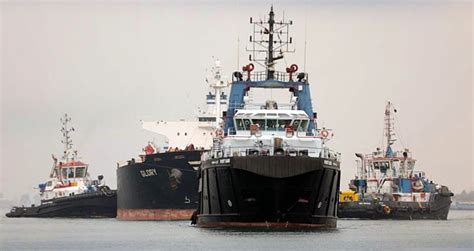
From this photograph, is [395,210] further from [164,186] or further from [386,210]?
[164,186]

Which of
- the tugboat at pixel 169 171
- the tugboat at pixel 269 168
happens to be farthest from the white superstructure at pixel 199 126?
the tugboat at pixel 269 168

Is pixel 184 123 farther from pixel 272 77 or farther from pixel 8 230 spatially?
pixel 272 77

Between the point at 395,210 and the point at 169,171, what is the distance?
22.6 meters

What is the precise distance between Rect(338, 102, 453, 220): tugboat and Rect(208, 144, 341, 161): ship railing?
1634 inches

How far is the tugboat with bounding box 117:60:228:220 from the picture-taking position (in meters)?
107

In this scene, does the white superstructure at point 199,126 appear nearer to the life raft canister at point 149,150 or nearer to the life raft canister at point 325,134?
the life raft canister at point 149,150

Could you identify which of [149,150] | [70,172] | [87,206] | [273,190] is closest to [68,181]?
[70,172]

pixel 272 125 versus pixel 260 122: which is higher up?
pixel 260 122

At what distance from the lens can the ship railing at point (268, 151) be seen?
77375 mm

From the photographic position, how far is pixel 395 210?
122562mm

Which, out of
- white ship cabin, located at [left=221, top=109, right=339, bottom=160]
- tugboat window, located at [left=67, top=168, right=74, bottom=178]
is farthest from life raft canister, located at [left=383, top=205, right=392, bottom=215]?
white ship cabin, located at [left=221, top=109, right=339, bottom=160]

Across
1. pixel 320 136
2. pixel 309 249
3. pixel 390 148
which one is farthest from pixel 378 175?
pixel 309 249

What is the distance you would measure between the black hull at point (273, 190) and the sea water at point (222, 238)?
2.67 ft

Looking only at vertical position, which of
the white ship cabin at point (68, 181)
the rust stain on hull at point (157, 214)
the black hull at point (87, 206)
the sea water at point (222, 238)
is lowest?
the sea water at point (222, 238)
